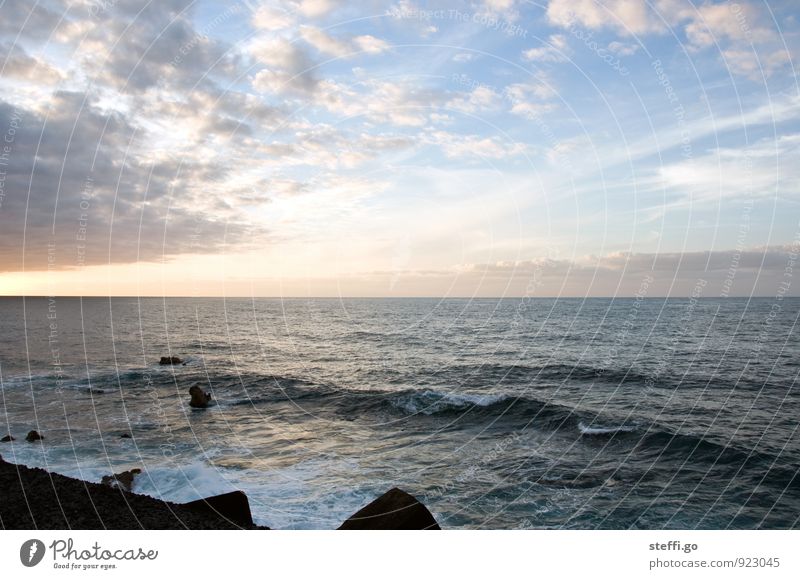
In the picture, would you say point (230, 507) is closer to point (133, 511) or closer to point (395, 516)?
point (133, 511)

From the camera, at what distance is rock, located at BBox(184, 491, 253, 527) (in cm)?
1159

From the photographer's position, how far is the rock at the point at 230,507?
11594mm

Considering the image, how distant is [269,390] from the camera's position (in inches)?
1377

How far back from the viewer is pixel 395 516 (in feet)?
34.8

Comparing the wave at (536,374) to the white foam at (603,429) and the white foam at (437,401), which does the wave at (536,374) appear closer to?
the white foam at (437,401)

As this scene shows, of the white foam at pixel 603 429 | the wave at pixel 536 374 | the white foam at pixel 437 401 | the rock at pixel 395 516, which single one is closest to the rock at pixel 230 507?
the rock at pixel 395 516

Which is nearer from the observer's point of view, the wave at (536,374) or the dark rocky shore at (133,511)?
the dark rocky shore at (133,511)

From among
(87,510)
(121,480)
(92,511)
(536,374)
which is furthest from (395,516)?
(536,374)

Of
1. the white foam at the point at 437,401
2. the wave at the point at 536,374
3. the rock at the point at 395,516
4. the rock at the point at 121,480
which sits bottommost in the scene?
the rock at the point at 395,516

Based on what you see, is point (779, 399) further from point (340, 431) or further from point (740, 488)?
point (340, 431)

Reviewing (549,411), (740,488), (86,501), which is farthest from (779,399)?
(86,501)

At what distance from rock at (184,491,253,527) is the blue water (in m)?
1.98

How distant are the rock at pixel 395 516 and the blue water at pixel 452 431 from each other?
Answer: 115 inches

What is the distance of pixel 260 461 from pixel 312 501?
519 centimetres
